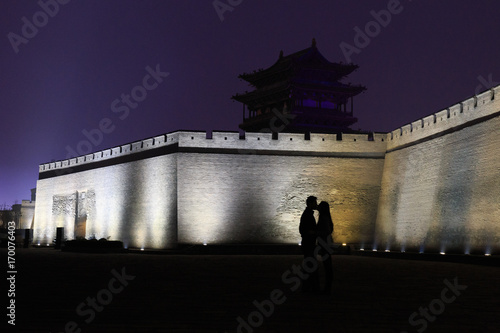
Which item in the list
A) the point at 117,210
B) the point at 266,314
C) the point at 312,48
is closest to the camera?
the point at 266,314

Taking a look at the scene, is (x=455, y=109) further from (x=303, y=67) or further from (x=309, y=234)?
(x=303, y=67)

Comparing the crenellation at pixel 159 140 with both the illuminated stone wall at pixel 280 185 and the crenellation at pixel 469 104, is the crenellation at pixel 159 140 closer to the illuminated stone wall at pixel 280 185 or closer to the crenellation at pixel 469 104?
the illuminated stone wall at pixel 280 185

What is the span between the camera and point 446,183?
14430 mm

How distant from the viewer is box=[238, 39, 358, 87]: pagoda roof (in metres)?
27.1

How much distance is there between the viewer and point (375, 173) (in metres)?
18.1

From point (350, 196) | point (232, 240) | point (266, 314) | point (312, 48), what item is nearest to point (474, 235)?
point (350, 196)

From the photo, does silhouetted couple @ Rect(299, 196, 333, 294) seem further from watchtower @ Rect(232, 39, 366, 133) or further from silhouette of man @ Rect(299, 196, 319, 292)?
watchtower @ Rect(232, 39, 366, 133)

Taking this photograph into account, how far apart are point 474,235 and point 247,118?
1789cm

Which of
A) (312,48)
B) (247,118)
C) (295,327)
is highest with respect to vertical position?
(312,48)

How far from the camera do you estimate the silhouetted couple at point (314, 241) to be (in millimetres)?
5512

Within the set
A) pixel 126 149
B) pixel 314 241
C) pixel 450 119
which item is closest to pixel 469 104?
pixel 450 119

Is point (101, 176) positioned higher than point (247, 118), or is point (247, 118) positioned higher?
point (247, 118)

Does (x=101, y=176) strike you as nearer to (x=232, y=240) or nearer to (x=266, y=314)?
(x=232, y=240)

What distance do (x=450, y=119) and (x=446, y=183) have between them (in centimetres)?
155
